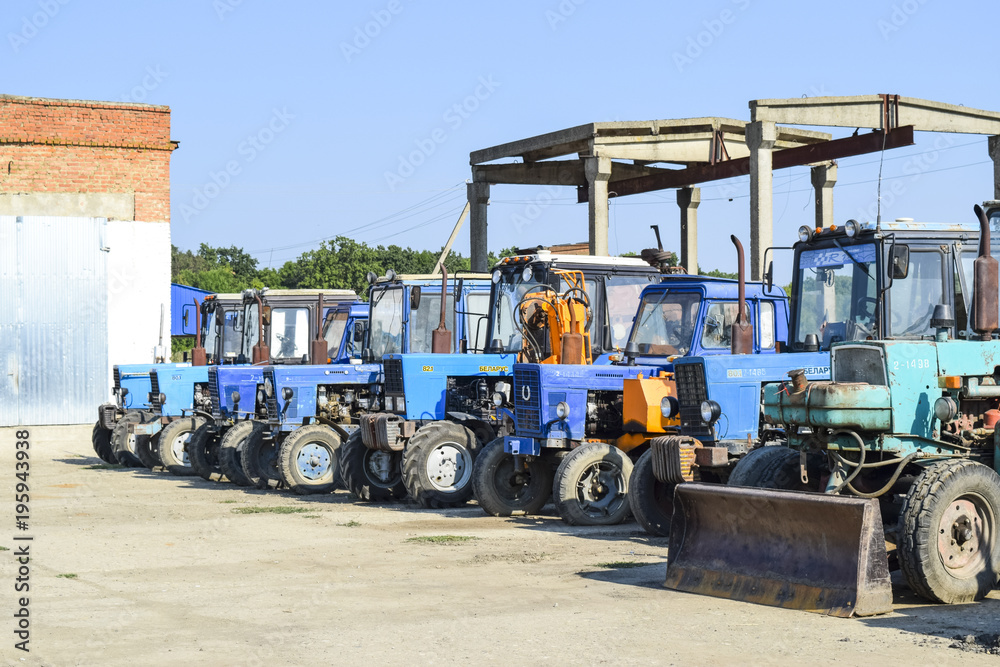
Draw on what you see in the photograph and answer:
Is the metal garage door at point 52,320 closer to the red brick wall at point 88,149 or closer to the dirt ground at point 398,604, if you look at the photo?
the red brick wall at point 88,149

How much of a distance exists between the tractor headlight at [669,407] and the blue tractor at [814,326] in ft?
1.10

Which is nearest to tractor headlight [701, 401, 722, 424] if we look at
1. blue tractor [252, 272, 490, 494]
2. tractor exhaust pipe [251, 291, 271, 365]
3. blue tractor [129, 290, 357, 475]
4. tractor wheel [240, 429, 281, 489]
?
blue tractor [252, 272, 490, 494]

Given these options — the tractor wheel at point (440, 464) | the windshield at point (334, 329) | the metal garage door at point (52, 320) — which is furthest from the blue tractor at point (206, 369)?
the metal garage door at point (52, 320)

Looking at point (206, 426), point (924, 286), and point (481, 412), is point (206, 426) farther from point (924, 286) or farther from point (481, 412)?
point (924, 286)

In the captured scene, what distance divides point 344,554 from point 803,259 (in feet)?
15.3

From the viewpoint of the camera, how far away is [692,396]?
1110 cm

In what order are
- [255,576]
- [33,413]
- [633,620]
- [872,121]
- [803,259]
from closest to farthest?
1. [633,620]
2. [255,576]
3. [803,259]
4. [872,121]
5. [33,413]

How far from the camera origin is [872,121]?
18.1m

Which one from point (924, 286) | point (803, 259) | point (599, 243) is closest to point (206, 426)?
point (599, 243)

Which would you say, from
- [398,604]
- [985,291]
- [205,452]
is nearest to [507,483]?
[398,604]

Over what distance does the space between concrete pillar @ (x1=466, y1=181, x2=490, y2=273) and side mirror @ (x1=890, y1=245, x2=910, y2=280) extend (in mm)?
14660

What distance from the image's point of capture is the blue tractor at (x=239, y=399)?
17.0 meters

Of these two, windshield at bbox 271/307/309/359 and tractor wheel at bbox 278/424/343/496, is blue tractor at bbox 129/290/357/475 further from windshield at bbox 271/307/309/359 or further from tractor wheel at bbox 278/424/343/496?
tractor wheel at bbox 278/424/343/496

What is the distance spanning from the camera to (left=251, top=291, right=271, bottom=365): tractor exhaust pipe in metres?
18.8
